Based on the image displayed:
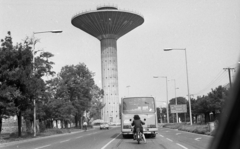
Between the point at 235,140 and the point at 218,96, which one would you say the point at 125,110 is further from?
the point at 218,96

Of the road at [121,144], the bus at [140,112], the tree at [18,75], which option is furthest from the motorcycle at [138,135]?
the tree at [18,75]

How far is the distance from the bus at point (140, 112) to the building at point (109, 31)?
79042mm

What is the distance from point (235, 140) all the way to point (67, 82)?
53.7 m

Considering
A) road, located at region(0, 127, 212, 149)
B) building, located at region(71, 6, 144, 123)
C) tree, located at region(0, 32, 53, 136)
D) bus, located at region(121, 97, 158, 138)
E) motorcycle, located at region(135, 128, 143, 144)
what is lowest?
road, located at region(0, 127, 212, 149)

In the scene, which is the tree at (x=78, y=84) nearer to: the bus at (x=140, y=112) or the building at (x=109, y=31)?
the bus at (x=140, y=112)

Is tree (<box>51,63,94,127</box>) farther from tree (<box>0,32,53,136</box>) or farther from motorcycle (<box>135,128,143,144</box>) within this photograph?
motorcycle (<box>135,128,143,144</box>)

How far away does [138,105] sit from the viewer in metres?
23.2

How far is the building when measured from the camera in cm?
10056

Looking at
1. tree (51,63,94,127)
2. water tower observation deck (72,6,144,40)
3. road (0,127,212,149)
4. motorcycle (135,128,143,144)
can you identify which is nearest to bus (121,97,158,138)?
road (0,127,212,149)

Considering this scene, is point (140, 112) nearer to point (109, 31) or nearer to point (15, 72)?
point (15, 72)

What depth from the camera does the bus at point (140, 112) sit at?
22.3 metres

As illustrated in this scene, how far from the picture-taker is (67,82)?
177 feet

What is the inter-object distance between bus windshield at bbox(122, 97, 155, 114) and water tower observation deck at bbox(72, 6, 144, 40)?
259 feet

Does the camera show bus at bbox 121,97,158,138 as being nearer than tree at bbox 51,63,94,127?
Yes
